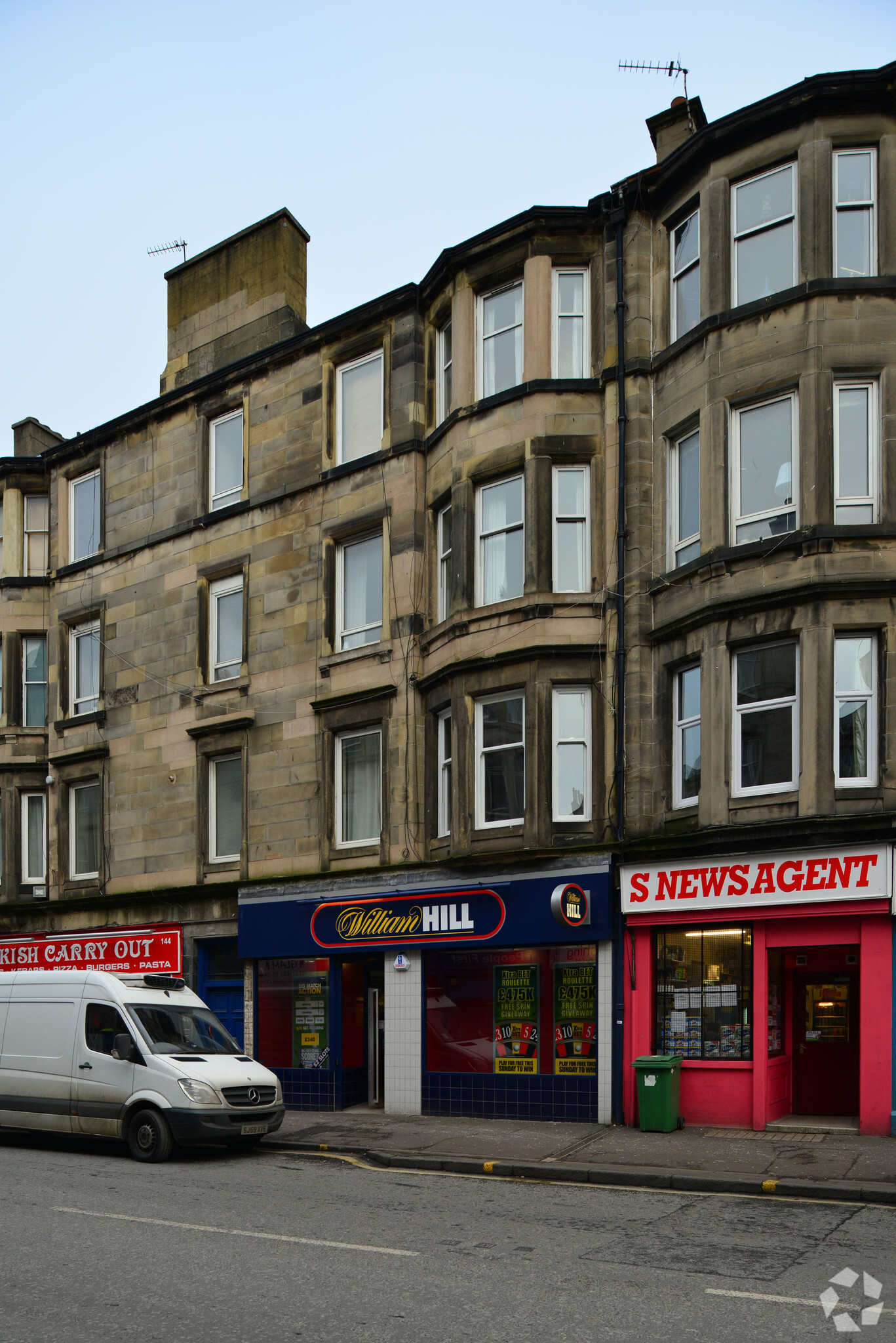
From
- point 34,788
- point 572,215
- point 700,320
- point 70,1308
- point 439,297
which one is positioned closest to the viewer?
point 70,1308

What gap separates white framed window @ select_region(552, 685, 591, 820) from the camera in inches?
719

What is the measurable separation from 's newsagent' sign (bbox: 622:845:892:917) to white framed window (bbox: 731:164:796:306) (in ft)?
25.2

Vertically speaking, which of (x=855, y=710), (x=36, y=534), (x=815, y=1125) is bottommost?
(x=815, y=1125)

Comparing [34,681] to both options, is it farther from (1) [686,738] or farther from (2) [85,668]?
(1) [686,738]

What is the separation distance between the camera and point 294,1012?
2164cm

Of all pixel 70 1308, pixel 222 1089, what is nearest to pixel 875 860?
pixel 222 1089

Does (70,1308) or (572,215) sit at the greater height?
(572,215)

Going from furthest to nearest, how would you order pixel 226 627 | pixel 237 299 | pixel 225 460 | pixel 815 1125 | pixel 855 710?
pixel 237 299
pixel 225 460
pixel 226 627
pixel 815 1125
pixel 855 710

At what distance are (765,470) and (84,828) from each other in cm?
1693

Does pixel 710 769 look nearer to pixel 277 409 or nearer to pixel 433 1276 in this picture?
pixel 433 1276

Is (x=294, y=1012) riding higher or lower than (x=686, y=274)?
lower

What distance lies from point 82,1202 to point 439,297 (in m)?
15.0

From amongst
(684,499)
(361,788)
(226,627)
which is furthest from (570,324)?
(226,627)

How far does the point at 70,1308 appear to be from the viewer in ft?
26.0
